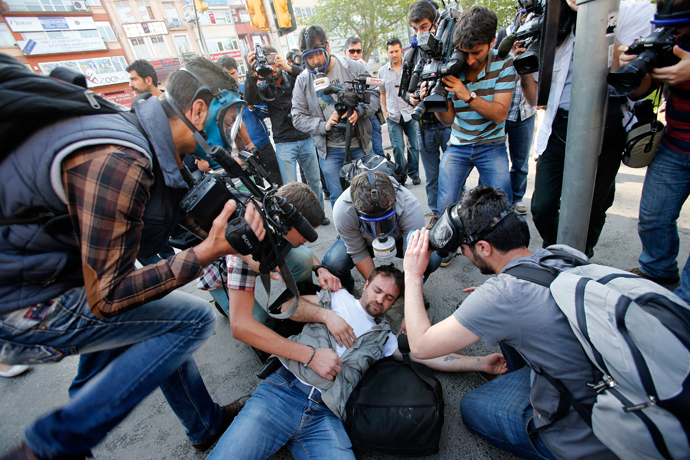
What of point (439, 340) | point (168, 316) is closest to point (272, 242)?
point (168, 316)

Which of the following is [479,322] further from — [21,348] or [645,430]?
[21,348]

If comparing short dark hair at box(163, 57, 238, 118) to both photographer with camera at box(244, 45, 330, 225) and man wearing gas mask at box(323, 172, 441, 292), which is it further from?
photographer with camera at box(244, 45, 330, 225)

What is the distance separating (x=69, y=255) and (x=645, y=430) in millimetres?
1861

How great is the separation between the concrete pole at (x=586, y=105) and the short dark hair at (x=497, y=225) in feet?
1.49

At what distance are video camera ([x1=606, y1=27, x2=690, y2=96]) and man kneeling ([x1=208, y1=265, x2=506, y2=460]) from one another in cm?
150

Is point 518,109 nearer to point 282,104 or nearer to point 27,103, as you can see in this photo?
point 282,104

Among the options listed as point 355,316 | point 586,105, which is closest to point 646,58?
point 586,105

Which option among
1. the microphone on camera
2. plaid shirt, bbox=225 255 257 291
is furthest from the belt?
the microphone on camera

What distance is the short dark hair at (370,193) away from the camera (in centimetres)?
196

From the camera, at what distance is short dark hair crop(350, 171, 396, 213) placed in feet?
6.42

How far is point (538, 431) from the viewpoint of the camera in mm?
1233

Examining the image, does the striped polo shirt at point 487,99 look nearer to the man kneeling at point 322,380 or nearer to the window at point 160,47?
the man kneeling at point 322,380

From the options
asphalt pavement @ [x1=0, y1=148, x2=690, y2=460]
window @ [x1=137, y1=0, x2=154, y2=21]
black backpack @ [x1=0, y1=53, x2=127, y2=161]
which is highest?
window @ [x1=137, y1=0, x2=154, y2=21]

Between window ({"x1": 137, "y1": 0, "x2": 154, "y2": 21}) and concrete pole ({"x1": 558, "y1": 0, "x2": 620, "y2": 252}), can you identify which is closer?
concrete pole ({"x1": 558, "y1": 0, "x2": 620, "y2": 252})
